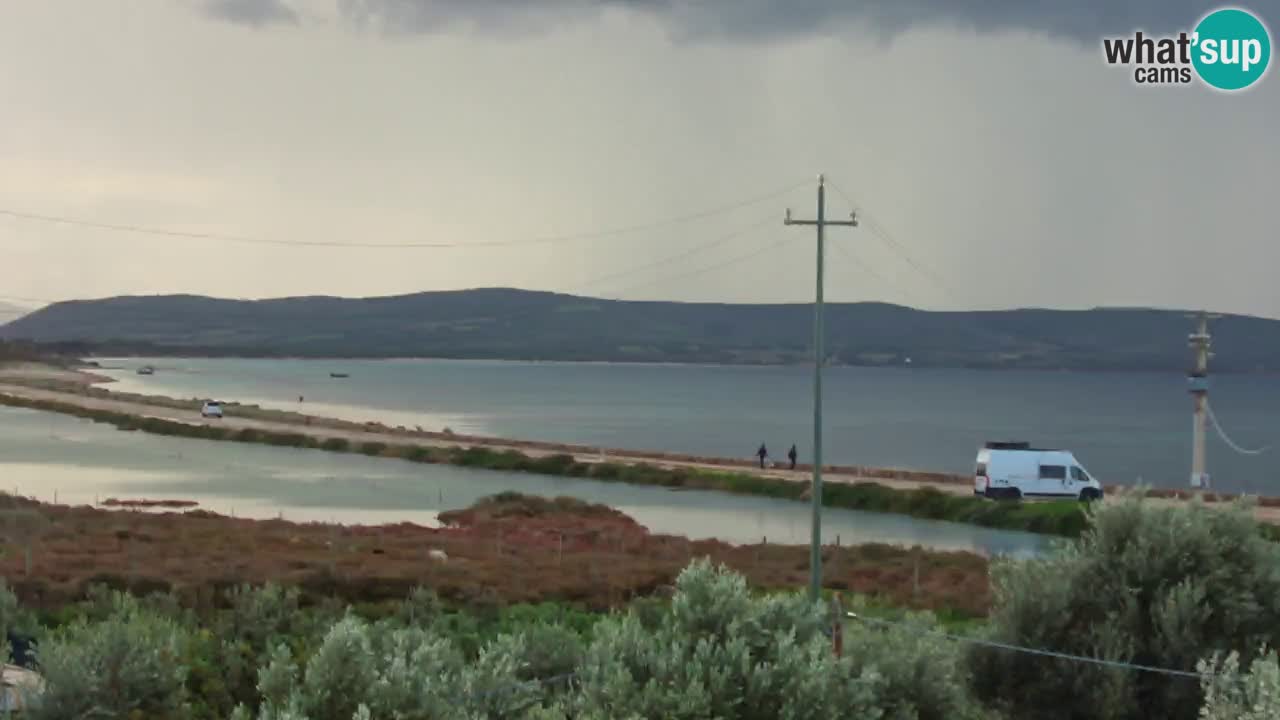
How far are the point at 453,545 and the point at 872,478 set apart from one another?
36.9m

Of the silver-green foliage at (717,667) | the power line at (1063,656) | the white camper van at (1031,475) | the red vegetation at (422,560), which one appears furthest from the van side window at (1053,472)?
the silver-green foliage at (717,667)

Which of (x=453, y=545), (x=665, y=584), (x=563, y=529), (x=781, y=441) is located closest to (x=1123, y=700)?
(x=665, y=584)

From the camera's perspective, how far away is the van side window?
6150cm

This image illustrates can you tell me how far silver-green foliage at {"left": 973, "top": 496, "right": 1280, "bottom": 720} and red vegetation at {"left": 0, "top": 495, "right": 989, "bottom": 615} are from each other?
16042 millimetres

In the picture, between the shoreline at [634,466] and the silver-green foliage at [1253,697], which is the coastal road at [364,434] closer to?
the shoreline at [634,466]

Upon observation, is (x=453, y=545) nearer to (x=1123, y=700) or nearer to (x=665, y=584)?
(x=665, y=584)

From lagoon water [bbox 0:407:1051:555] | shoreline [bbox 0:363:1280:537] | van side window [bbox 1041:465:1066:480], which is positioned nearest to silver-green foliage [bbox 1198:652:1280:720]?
shoreline [bbox 0:363:1280:537]

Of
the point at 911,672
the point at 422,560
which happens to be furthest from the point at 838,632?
the point at 422,560

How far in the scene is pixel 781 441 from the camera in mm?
144500

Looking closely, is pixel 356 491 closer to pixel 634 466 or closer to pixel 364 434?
pixel 634 466

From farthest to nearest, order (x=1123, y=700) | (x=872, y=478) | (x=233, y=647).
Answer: (x=872, y=478), (x=233, y=647), (x=1123, y=700)

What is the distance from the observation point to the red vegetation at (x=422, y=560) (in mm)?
33500

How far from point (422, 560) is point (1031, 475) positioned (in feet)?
102

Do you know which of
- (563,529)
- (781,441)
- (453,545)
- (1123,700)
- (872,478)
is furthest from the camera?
(781,441)
